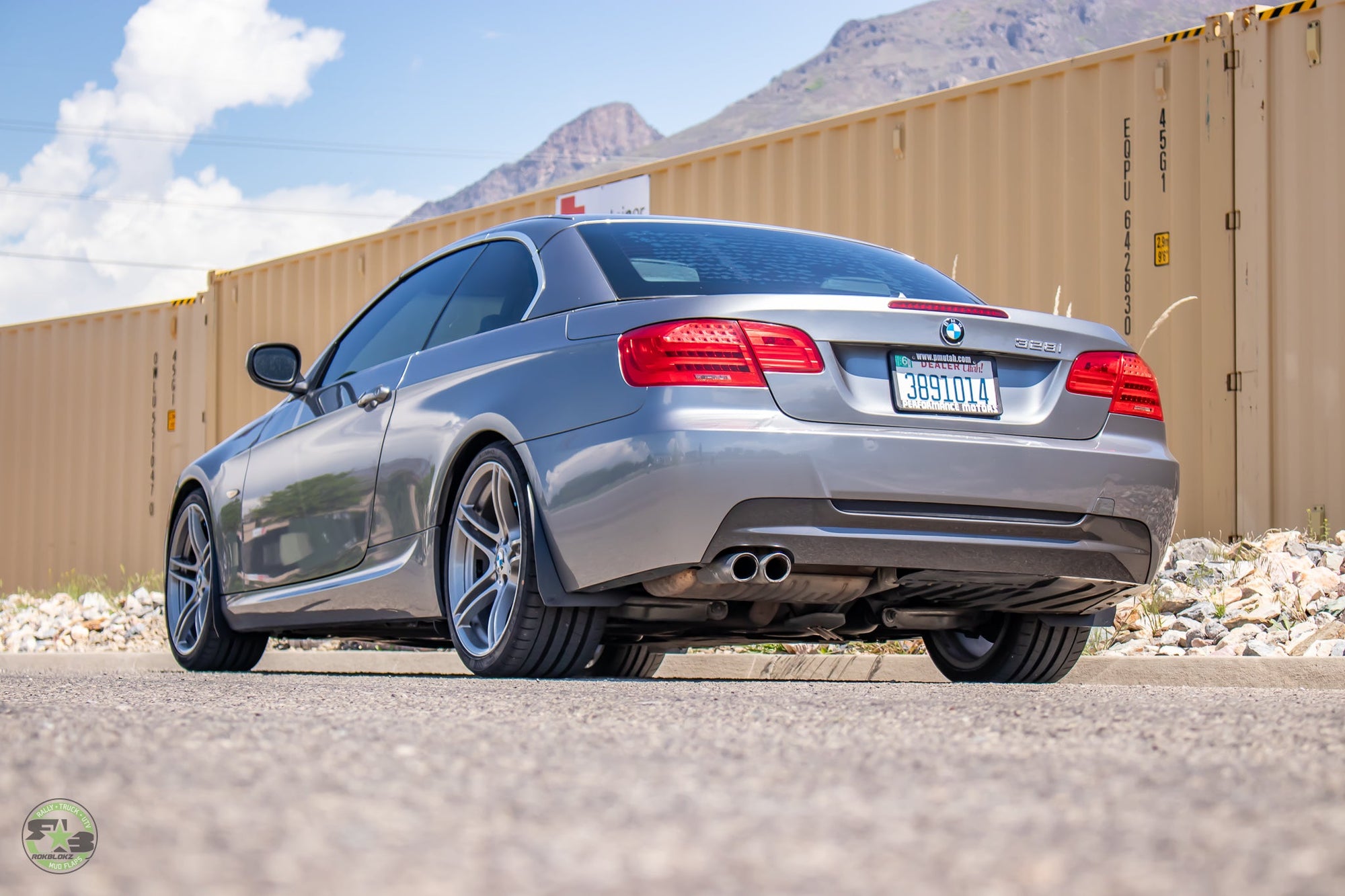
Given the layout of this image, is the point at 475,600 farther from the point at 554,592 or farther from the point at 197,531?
the point at 197,531

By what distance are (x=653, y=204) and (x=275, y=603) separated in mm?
7206

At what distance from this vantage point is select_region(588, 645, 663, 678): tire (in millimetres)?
6344

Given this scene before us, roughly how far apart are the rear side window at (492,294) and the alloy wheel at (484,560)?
60cm

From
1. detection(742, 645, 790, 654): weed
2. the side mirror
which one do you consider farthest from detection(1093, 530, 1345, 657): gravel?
the side mirror

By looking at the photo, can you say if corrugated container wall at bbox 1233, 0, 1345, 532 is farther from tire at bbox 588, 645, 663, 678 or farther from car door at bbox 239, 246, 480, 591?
car door at bbox 239, 246, 480, 591

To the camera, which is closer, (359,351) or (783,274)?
(783,274)

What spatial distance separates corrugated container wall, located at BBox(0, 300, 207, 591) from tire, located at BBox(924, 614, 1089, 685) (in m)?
12.5

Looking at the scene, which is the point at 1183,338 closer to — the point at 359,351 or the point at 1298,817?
the point at 359,351

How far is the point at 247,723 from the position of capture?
291 centimetres

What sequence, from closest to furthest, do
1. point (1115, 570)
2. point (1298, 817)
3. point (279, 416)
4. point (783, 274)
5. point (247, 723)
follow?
point (1298, 817) → point (247, 723) → point (1115, 570) → point (783, 274) → point (279, 416)

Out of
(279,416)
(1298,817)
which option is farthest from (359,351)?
(1298,817)

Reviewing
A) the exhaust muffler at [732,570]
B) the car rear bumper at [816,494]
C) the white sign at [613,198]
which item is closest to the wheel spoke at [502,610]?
the car rear bumper at [816,494]

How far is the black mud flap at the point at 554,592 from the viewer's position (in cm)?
427

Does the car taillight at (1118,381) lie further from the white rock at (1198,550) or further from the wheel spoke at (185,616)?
the wheel spoke at (185,616)
